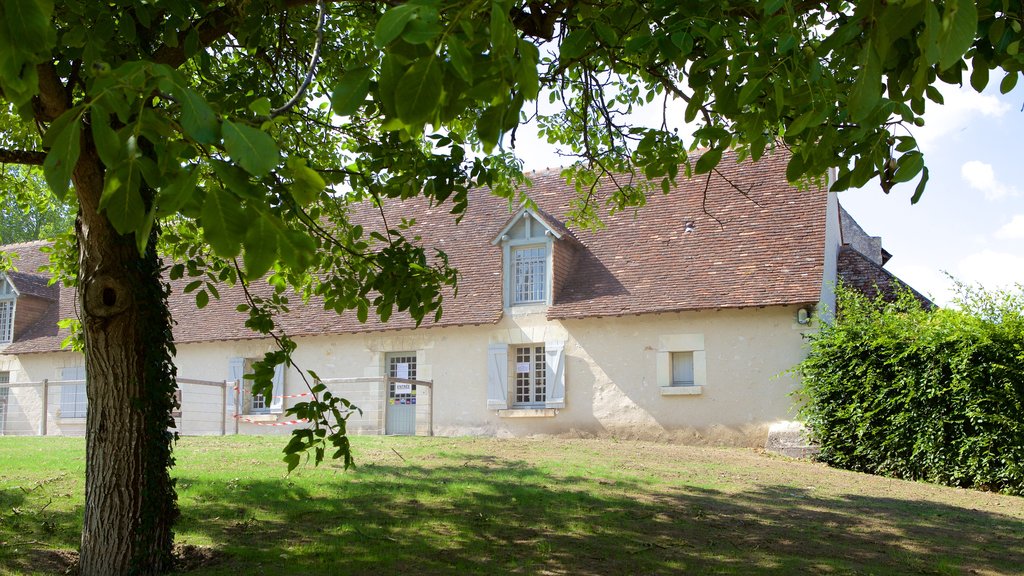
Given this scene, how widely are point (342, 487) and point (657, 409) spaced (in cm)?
817

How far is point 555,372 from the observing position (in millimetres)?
17062

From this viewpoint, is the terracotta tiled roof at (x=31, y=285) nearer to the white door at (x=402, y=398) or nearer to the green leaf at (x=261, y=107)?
the white door at (x=402, y=398)

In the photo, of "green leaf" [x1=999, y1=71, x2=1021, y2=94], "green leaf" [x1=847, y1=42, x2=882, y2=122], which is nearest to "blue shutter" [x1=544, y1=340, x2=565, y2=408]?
"green leaf" [x1=999, y1=71, x2=1021, y2=94]

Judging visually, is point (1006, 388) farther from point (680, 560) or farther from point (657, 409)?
point (680, 560)

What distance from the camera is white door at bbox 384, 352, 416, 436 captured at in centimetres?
1875

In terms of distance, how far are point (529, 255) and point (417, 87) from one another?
1582cm

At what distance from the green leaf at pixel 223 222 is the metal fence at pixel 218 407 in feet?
46.4

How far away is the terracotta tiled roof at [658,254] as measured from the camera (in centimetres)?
1586

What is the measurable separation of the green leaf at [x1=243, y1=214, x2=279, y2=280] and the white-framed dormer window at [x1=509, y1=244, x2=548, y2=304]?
611 inches

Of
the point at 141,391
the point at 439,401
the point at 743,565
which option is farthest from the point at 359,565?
the point at 439,401

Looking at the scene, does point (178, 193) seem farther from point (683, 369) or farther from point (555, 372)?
point (555, 372)

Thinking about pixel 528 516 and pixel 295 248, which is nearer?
pixel 295 248

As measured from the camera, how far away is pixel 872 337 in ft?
44.2

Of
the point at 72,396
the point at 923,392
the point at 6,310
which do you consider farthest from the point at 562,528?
the point at 6,310
